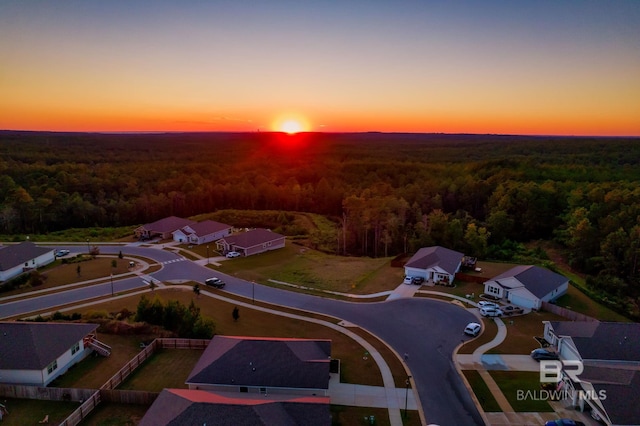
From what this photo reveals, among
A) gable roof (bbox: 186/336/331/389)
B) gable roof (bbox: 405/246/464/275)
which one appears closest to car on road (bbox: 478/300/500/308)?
gable roof (bbox: 405/246/464/275)

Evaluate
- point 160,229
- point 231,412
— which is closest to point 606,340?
point 231,412

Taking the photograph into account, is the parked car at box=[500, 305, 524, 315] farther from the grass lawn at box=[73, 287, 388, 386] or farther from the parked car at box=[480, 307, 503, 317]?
the grass lawn at box=[73, 287, 388, 386]

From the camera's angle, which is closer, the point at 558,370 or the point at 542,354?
the point at 558,370

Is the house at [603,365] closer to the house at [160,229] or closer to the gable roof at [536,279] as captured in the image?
the gable roof at [536,279]

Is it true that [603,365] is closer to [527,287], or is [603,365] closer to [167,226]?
[527,287]

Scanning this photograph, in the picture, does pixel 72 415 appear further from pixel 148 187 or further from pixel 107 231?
pixel 148 187

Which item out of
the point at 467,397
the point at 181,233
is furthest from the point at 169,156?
the point at 467,397
